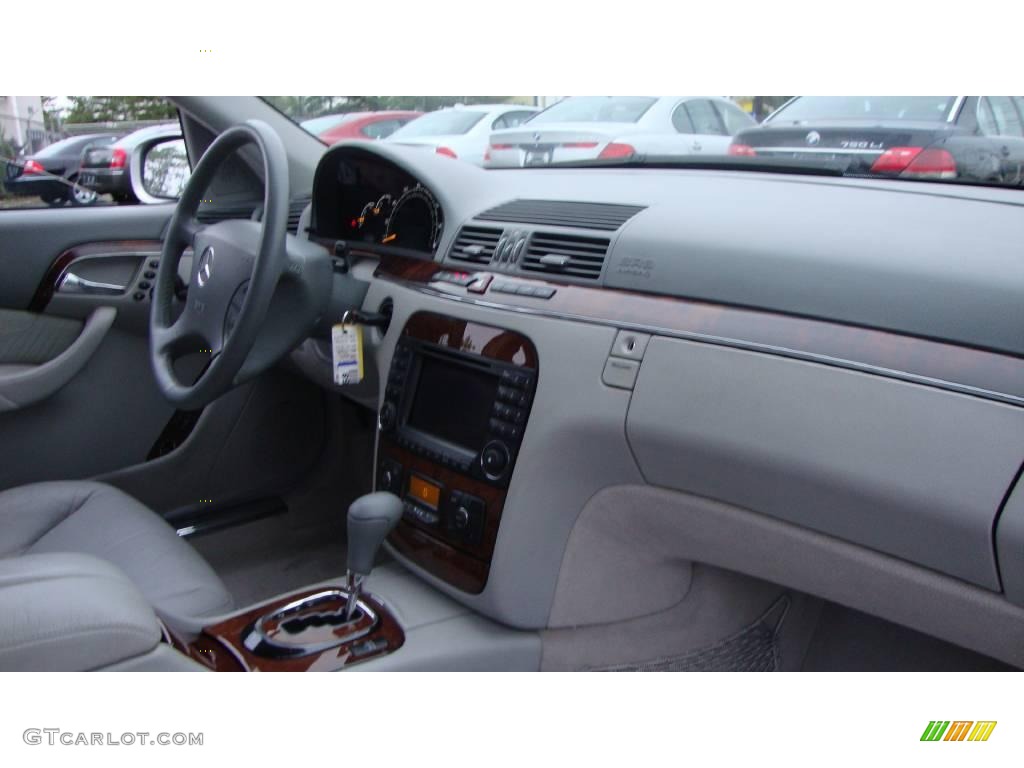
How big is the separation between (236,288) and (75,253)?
3.27ft

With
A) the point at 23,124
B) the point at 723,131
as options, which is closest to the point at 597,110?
the point at 723,131

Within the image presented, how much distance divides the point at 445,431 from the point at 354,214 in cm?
70

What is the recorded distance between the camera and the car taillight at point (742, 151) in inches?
69.9

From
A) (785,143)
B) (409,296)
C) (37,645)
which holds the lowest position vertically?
(37,645)

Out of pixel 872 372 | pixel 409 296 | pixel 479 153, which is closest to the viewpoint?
pixel 872 372

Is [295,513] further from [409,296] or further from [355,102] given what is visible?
[355,102]

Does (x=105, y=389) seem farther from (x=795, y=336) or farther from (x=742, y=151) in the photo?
(x=795, y=336)

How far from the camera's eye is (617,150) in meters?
2.02

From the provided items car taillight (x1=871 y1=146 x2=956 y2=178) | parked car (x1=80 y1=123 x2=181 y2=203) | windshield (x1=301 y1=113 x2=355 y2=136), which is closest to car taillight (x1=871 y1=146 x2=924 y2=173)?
car taillight (x1=871 y1=146 x2=956 y2=178)

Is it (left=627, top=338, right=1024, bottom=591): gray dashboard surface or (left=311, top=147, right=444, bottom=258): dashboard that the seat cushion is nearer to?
(left=311, top=147, right=444, bottom=258): dashboard

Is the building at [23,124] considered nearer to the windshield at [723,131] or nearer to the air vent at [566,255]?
the windshield at [723,131]

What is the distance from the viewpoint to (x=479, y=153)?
2.13m
